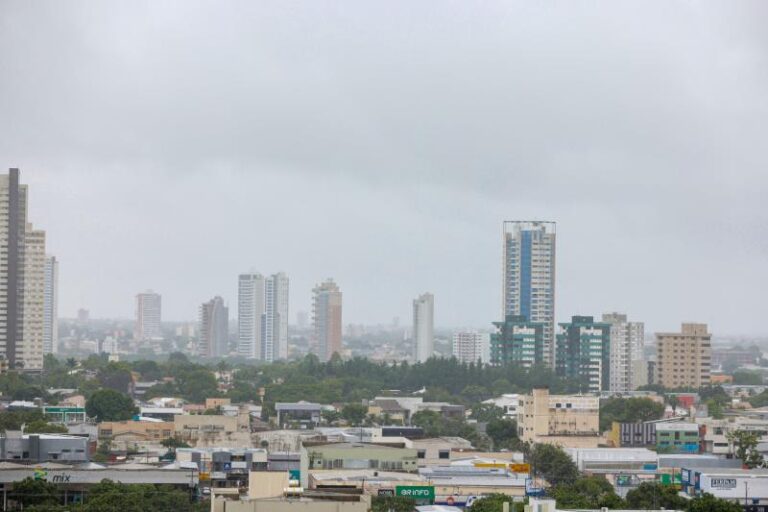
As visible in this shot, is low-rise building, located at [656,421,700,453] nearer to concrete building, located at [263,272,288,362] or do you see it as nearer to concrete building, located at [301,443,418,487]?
concrete building, located at [301,443,418,487]

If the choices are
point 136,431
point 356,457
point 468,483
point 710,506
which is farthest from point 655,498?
point 136,431

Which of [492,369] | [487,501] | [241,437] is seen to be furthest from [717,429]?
[492,369]

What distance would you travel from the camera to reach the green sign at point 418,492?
4322cm

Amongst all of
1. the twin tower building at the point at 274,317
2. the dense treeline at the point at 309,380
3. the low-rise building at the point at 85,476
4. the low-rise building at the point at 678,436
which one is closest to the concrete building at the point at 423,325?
the twin tower building at the point at 274,317

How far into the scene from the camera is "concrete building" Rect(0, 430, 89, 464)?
51.0 m

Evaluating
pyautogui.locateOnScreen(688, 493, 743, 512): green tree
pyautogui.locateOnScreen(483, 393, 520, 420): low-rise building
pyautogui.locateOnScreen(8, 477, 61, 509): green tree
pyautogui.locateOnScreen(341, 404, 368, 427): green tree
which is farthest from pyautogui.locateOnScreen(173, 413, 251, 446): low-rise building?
pyautogui.locateOnScreen(688, 493, 743, 512): green tree

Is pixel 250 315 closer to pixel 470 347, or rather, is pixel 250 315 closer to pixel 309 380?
pixel 470 347

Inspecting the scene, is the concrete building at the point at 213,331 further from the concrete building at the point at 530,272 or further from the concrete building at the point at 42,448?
the concrete building at the point at 42,448

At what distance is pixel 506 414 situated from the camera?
8344 cm

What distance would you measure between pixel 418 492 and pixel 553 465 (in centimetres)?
1191

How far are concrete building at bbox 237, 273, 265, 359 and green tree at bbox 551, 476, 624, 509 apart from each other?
427 feet

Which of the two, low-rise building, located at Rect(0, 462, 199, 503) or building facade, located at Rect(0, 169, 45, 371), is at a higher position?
building facade, located at Rect(0, 169, 45, 371)

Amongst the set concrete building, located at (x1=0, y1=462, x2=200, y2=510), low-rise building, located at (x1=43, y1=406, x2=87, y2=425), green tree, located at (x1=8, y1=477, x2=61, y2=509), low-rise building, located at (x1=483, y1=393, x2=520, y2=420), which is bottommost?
green tree, located at (x1=8, y1=477, x2=61, y2=509)

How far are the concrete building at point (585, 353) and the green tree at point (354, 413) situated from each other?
31.3m
